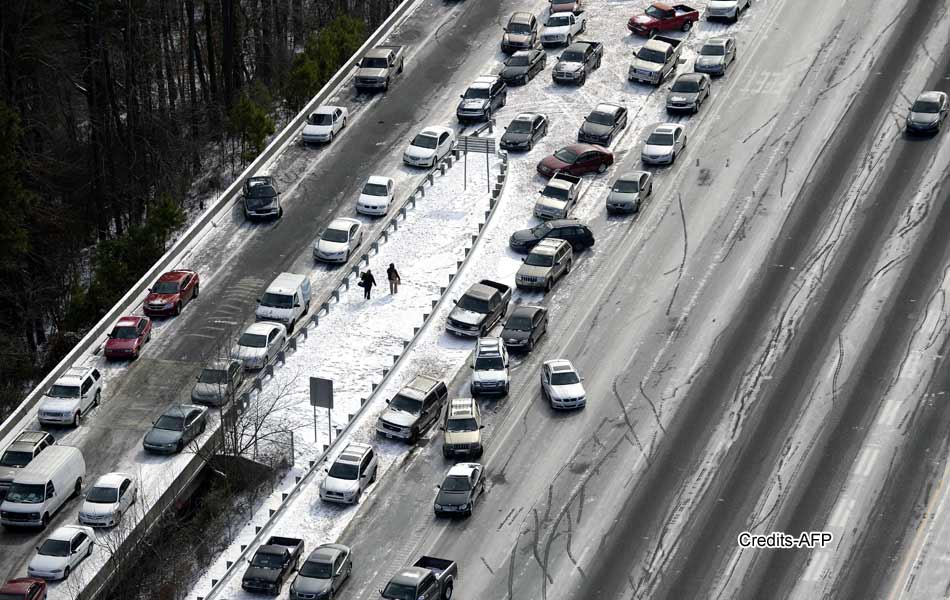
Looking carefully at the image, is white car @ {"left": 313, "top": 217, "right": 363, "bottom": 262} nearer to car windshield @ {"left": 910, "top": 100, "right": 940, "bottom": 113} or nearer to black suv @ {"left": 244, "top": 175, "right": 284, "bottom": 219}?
black suv @ {"left": 244, "top": 175, "right": 284, "bottom": 219}

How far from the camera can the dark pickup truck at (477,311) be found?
71.5 metres

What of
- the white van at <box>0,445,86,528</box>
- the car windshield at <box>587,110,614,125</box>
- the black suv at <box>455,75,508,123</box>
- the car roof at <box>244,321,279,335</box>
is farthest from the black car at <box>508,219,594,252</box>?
the white van at <box>0,445,86,528</box>

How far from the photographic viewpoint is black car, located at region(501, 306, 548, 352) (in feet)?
229

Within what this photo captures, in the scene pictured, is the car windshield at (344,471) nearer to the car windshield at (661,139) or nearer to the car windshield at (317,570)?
the car windshield at (317,570)

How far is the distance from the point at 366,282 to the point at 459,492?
16.8 metres

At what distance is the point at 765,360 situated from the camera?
6838cm

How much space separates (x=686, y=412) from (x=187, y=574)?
20.0 m

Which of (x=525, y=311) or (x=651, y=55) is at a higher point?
(x=651, y=55)

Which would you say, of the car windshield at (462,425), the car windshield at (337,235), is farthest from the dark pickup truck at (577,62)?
the car windshield at (462,425)

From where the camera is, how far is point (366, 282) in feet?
247

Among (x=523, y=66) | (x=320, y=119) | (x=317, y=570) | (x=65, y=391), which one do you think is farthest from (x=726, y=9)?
(x=317, y=570)

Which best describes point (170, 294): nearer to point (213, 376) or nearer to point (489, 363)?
point (213, 376)

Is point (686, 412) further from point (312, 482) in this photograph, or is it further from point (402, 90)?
point (402, 90)

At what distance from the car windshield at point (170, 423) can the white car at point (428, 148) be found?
23274 mm
